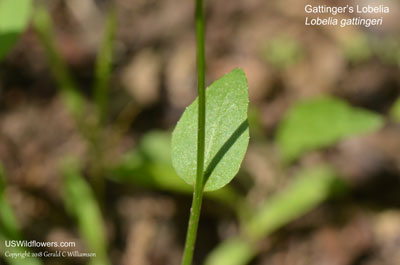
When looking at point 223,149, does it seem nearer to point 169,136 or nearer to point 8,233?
point 8,233

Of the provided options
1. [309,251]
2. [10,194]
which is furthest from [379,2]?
[10,194]

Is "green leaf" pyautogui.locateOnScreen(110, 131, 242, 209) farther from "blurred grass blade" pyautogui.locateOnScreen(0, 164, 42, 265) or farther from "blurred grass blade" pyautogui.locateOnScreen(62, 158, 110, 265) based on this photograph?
"blurred grass blade" pyautogui.locateOnScreen(0, 164, 42, 265)

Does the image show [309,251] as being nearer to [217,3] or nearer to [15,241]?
[15,241]

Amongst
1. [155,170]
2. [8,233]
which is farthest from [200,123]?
[155,170]

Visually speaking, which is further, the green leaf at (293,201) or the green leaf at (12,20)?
the green leaf at (293,201)

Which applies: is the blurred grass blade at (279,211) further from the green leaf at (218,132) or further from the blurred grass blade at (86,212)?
the green leaf at (218,132)

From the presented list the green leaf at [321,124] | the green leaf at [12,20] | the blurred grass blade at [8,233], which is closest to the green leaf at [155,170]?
the green leaf at [321,124]

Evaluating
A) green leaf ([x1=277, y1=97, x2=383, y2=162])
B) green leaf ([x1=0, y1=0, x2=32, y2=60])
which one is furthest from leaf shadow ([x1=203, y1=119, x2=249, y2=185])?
green leaf ([x1=277, y1=97, x2=383, y2=162])
